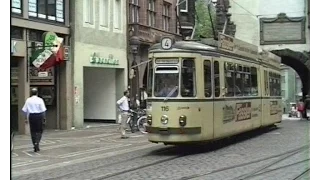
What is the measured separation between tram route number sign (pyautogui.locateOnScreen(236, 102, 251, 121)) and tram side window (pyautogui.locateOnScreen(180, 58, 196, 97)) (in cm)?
322

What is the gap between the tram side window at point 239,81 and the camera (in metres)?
16.9

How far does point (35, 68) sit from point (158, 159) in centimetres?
1087

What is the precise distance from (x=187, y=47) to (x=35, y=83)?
36.6 ft

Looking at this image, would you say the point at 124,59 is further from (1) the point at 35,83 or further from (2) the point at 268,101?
(2) the point at 268,101

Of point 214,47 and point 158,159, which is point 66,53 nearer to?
point 214,47

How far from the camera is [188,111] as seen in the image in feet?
45.5

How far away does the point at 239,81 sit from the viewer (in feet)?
56.3

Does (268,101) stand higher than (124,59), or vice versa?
(124,59)

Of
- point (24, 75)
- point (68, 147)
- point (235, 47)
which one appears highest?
point (235, 47)

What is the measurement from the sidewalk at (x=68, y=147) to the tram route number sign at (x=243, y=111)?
2.94m

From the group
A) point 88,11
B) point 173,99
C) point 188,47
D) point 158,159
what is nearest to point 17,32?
point 88,11

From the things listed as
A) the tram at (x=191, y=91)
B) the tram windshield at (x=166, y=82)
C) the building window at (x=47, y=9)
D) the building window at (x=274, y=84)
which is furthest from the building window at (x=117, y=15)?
the tram windshield at (x=166, y=82)
